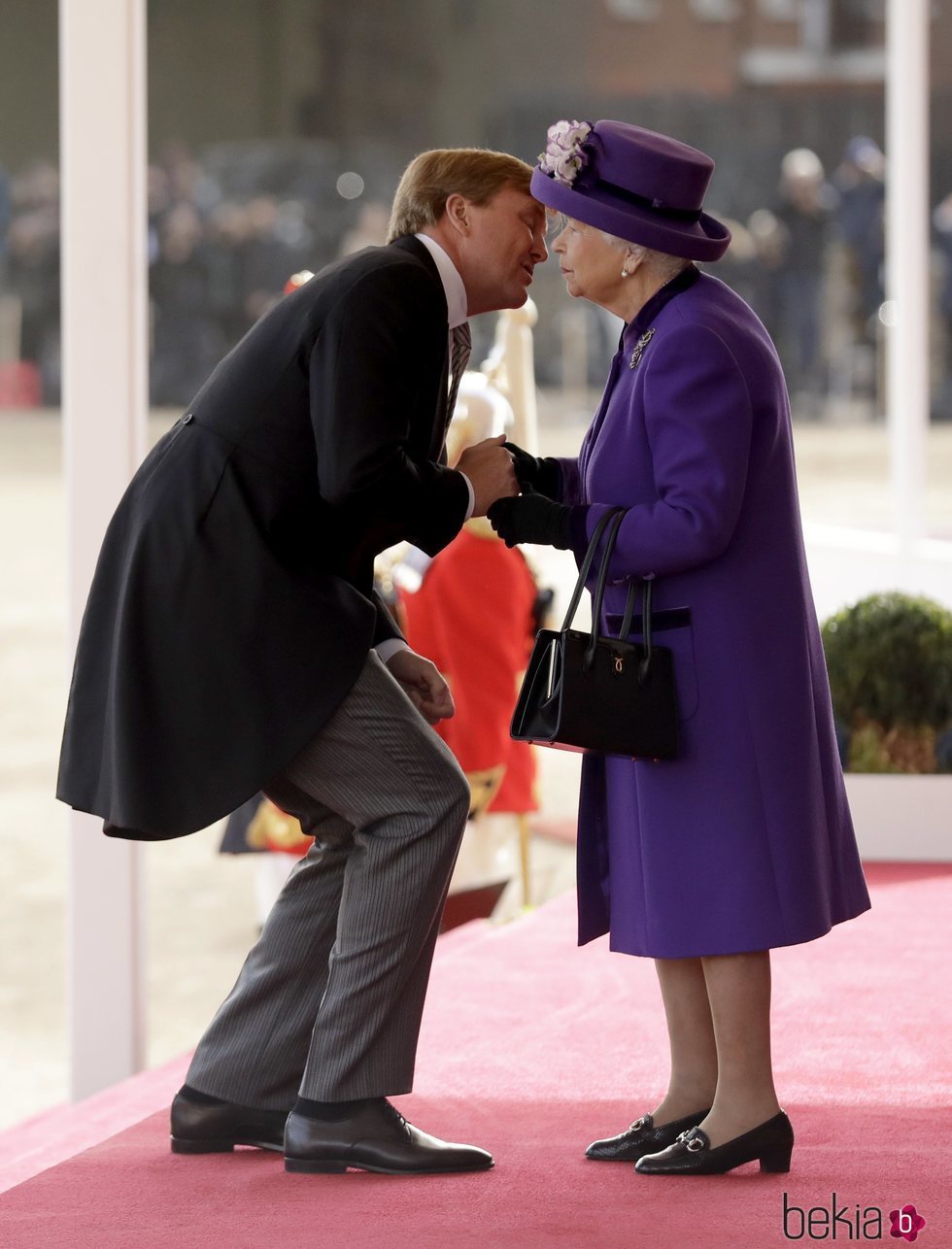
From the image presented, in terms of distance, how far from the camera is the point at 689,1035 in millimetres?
2572

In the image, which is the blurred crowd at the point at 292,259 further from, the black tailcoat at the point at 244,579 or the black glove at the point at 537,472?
the black tailcoat at the point at 244,579

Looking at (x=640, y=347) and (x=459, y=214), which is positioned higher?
(x=459, y=214)

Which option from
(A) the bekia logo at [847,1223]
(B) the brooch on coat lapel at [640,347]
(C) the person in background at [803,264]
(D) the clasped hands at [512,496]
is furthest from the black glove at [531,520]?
(C) the person in background at [803,264]

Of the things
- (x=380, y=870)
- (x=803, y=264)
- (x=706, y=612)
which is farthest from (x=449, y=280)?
(x=803, y=264)

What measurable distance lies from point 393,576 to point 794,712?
262 cm

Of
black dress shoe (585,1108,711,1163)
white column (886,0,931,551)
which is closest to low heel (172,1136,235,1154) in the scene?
black dress shoe (585,1108,711,1163)

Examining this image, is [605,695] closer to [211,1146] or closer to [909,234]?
[211,1146]

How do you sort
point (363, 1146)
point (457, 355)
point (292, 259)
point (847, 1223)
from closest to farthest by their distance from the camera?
1. point (847, 1223)
2. point (363, 1146)
3. point (457, 355)
4. point (292, 259)

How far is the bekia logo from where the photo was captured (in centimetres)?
231

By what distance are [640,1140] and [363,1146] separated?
15.4 inches

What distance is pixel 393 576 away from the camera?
496 centimetres

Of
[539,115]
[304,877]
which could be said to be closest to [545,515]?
[304,877]

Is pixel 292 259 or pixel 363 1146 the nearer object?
pixel 363 1146

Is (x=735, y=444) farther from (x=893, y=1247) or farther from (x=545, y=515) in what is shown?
(x=893, y=1247)
